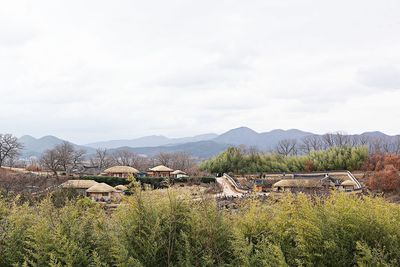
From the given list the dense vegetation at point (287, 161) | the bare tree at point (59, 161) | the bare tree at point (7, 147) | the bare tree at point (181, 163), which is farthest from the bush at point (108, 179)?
A: the bare tree at point (7, 147)

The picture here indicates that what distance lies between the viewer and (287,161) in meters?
39.5

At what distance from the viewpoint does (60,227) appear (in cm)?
387

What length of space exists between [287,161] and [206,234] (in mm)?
36854

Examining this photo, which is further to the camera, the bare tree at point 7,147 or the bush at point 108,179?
the bare tree at point 7,147

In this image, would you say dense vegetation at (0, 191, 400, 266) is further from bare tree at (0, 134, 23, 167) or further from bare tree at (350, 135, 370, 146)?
bare tree at (0, 134, 23, 167)

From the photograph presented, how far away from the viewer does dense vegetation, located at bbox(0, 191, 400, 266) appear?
3289mm

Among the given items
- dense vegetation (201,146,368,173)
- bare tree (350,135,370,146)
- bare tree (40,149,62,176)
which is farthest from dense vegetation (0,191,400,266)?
bare tree (350,135,370,146)

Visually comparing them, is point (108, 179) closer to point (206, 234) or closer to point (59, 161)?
point (59, 161)

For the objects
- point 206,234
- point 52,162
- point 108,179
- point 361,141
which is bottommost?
point 108,179

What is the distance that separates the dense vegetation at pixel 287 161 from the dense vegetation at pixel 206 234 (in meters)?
34.5

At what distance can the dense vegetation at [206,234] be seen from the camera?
129 inches

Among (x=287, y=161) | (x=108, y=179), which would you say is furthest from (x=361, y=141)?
(x=108, y=179)

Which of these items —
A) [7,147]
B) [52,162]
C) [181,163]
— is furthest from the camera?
[181,163]

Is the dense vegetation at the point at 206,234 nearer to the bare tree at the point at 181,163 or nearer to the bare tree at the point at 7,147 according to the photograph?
the bare tree at the point at 181,163
